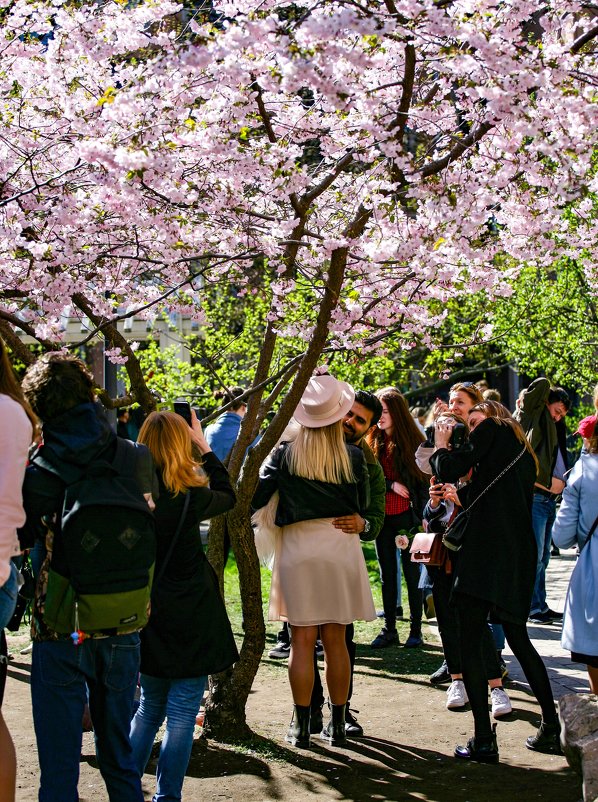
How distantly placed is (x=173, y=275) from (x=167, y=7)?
76.8 inches

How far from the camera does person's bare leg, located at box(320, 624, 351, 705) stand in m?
5.81

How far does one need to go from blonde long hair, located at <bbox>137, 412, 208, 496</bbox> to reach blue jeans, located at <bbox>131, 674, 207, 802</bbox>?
0.84 metres

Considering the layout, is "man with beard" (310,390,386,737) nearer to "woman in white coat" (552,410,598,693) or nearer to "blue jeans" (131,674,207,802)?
"woman in white coat" (552,410,598,693)

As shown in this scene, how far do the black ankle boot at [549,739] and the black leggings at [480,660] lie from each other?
0.03 meters

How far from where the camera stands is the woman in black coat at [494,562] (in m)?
5.49

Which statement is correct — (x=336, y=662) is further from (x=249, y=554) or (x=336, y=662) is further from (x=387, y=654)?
(x=387, y=654)

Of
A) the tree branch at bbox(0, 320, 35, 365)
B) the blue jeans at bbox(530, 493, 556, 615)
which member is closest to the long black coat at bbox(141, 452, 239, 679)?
the tree branch at bbox(0, 320, 35, 365)

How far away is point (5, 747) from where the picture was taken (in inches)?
150

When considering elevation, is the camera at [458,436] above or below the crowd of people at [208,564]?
above

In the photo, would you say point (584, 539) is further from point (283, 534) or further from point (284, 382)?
point (284, 382)

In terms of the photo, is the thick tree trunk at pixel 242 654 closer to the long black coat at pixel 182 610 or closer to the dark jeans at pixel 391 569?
the long black coat at pixel 182 610

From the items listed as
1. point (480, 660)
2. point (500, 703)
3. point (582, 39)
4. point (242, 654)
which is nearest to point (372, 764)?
point (480, 660)

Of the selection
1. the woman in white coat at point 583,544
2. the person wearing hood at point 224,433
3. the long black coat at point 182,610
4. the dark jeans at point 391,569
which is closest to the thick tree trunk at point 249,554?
the long black coat at point 182,610

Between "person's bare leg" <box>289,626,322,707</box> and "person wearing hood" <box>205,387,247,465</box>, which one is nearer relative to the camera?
"person's bare leg" <box>289,626,322,707</box>
